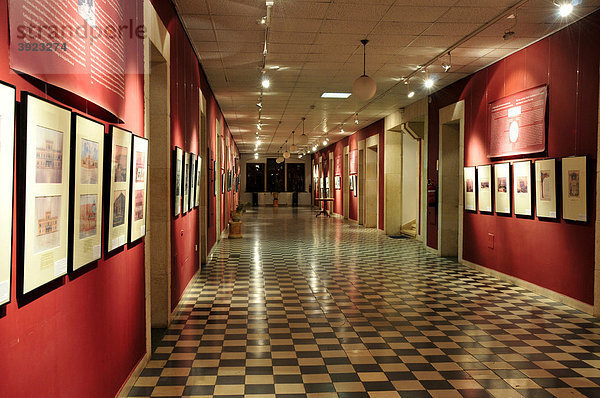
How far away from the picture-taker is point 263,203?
40500 millimetres

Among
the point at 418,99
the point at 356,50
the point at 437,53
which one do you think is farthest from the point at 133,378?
the point at 418,99

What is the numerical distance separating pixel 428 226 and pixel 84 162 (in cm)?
1122

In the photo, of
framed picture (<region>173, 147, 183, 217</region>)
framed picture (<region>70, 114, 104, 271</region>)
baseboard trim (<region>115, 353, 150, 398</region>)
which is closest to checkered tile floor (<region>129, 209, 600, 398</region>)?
baseboard trim (<region>115, 353, 150, 398</region>)

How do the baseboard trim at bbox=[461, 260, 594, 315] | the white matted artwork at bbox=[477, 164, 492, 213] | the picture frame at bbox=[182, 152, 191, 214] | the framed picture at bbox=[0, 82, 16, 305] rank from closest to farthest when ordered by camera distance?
1. the framed picture at bbox=[0, 82, 16, 305]
2. the baseboard trim at bbox=[461, 260, 594, 315]
3. the picture frame at bbox=[182, 152, 191, 214]
4. the white matted artwork at bbox=[477, 164, 492, 213]

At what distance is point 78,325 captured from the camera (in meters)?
2.88

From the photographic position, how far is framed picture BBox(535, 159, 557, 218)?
7.42m

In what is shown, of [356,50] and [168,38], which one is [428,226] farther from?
[168,38]

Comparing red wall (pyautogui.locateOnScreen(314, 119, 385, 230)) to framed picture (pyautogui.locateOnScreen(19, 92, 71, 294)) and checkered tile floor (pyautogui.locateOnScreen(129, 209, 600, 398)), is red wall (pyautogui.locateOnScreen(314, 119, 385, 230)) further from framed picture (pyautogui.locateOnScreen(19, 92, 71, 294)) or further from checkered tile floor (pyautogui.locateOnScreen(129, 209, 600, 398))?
framed picture (pyautogui.locateOnScreen(19, 92, 71, 294))

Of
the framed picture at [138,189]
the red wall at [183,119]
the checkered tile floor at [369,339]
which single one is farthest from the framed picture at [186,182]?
the framed picture at [138,189]

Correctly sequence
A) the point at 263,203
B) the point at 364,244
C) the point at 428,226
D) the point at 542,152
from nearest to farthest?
the point at 542,152
the point at 428,226
the point at 364,244
the point at 263,203

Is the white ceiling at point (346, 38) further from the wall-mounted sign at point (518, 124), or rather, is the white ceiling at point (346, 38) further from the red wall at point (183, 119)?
the wall-mounted sign at point (518, 124)

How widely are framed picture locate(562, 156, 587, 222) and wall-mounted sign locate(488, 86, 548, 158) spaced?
73 centimetres

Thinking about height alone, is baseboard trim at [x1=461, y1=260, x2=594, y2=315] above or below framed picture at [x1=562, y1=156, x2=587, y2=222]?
below

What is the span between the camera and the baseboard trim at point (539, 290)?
268 inches
